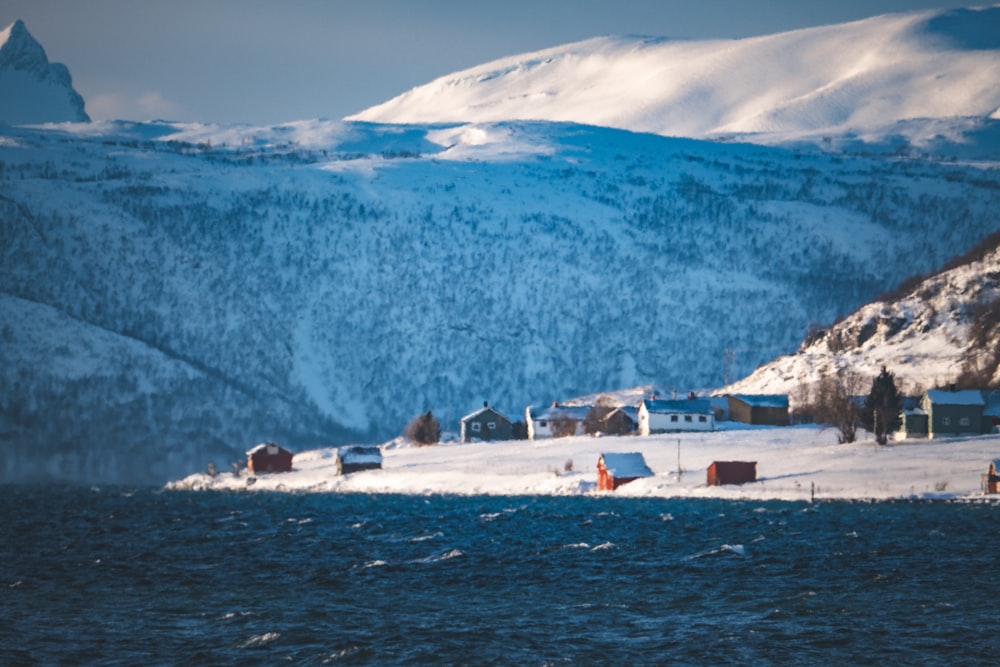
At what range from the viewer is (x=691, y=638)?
31844mm

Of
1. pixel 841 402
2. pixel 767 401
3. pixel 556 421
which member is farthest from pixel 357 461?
pixel 841 402

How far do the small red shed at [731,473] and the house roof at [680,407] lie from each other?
136ft

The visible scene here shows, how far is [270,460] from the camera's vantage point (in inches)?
5261

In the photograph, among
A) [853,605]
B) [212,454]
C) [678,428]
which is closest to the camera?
[853,605]

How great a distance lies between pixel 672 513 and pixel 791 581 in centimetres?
2850

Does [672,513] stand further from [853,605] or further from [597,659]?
[597,659]

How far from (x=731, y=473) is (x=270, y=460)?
62.5 meters

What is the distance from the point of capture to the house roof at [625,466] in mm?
91562

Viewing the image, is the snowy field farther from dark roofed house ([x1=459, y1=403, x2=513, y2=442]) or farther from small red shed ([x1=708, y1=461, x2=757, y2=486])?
dark roofed house ([x1=459, y1=403, x2=513, y2=442])

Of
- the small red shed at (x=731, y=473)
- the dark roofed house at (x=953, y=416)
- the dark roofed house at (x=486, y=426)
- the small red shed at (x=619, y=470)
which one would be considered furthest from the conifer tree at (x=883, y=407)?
the dark roofed house at (x=486, y=426)

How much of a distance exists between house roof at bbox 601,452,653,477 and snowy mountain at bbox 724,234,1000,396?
4320 centimetres

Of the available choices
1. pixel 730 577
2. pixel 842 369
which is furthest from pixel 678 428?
pixel 730 577

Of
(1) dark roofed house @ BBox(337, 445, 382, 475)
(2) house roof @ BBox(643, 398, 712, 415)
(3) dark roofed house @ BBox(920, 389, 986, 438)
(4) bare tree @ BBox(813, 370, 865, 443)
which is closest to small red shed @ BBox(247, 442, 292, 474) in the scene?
(1) dark roofed house @ BBox(337, 445, 382, 475)

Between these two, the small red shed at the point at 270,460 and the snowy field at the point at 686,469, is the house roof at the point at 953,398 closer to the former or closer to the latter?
the snowy field at the point at 686,469
